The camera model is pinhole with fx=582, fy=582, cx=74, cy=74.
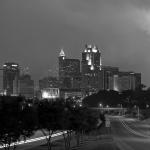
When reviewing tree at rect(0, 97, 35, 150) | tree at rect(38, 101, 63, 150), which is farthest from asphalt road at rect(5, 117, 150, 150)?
tree at rect(0, 97, 35, 150)

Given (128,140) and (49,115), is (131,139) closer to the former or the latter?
(128,140)

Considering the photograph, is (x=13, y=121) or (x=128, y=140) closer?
(x=13, y=121)

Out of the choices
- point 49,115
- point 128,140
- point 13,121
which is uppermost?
point 49,115

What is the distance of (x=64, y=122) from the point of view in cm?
4797

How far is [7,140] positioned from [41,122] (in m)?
9.12

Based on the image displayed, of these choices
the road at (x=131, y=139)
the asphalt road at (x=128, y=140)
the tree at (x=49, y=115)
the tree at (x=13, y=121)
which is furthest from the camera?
the road at (x=131, y=139)

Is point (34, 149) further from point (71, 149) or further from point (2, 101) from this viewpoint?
point (2, 101)

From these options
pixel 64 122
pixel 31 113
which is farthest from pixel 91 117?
pixel 31 113

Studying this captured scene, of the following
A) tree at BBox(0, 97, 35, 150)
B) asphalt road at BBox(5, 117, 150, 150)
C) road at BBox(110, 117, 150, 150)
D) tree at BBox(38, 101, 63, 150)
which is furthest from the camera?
road at BBox(110, 117, 150, 150)

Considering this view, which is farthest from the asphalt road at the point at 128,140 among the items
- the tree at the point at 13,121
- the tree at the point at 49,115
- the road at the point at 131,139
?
the tree at the point at 13,121

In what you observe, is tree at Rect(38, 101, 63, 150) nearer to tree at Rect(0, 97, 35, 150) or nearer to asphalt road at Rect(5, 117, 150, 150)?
tree at Rect(0, 97, 35, 150)

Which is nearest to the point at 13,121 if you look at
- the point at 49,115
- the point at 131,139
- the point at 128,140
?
the point at 49,115

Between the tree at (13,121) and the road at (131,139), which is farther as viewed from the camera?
the road at (131,139)

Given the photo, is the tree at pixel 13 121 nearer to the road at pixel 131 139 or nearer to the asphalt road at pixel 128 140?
the asphalt road at pixel 128 140
